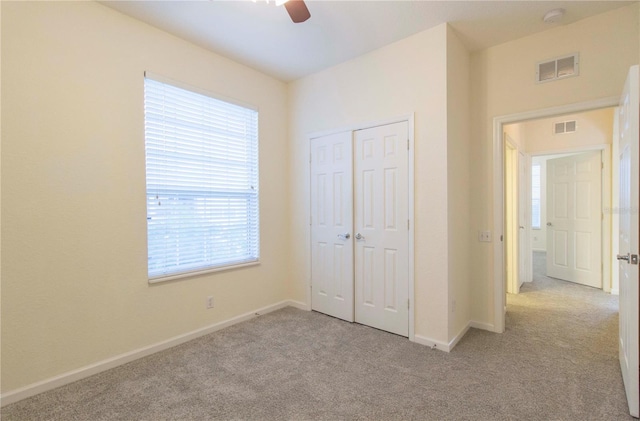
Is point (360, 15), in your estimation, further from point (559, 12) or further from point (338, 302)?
point (338, 302)

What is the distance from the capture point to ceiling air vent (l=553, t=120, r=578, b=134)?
463cm

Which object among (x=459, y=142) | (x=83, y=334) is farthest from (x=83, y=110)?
(x=459, y=142)

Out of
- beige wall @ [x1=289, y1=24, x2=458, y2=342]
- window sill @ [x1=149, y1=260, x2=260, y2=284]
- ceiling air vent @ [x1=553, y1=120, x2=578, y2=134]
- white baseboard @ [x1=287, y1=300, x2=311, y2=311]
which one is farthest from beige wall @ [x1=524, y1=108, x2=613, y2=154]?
window sill @ [x1=149, y1=260, x2=260, y2=284]

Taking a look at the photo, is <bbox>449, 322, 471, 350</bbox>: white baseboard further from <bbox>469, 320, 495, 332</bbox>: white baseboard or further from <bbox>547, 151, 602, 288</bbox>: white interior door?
<bbox>547, 151, 602, 288</bbox>: white interior door

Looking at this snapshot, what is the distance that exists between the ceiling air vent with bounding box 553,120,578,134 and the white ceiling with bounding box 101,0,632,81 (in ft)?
8.50

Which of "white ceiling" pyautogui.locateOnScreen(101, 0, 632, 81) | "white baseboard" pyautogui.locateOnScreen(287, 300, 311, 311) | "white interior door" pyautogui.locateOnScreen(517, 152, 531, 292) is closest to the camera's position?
"white ceiling" pyautogui.locateOnScreen(101, 0, 632, 81)

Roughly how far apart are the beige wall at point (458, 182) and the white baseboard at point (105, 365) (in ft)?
7.39

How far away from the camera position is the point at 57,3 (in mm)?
2201

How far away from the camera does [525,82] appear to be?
2.94 meters

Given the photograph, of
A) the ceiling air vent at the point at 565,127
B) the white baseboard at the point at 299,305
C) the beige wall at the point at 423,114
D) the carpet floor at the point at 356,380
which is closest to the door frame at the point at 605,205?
the ceiling air vent at the point at 565,127

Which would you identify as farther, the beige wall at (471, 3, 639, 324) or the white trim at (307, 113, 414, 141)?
the white trim at (307, 113, 414, 141)

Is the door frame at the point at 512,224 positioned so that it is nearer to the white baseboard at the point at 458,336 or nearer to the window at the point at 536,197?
the white baseboard at the point at 458,336

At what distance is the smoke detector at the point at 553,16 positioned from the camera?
250 cm

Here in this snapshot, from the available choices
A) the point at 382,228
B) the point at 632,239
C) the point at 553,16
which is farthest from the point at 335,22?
the point at 632,239
